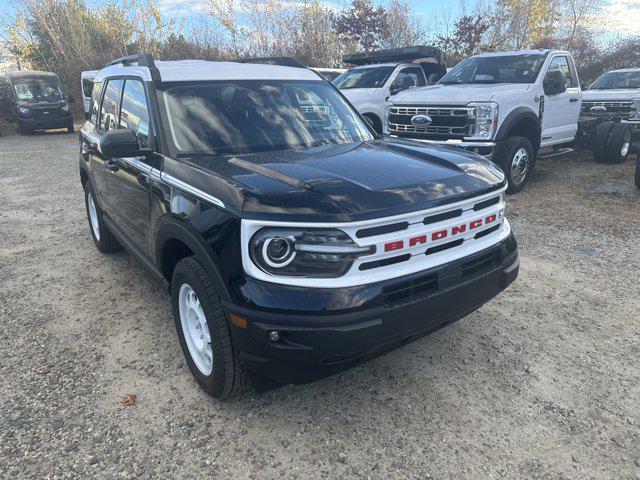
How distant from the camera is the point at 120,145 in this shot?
9.76 feet

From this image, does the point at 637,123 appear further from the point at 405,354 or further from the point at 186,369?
the point at 186,369

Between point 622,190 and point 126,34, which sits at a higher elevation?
point 126,34

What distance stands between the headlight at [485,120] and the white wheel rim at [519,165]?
592 millimetres

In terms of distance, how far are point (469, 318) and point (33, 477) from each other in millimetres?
2949

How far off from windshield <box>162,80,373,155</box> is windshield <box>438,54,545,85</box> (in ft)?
16.9

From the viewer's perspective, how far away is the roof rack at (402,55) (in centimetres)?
1168

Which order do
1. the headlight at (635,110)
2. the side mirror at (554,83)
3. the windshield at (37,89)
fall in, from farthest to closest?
the windshield at (37,89) → the headlight at (635,110) → the side mirror at (554,83)

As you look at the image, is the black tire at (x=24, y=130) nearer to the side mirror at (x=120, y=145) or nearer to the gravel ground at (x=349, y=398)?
the gravel ground at (x=349, y=398)

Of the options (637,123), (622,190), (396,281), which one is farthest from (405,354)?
(637,123)

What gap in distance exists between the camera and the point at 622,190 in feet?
24.7

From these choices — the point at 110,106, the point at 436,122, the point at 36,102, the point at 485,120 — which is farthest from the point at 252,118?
the point at 36,102

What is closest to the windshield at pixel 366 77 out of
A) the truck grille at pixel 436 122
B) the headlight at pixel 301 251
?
the truck grille at pixel 436 122

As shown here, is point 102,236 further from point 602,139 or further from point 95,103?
point 602,139

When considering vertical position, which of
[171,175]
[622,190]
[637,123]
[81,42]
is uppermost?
[81,42]
